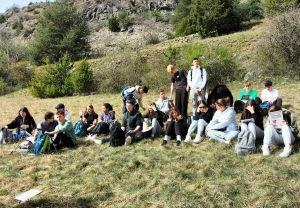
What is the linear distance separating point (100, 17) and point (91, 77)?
1371 inches

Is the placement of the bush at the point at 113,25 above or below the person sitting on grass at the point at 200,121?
above

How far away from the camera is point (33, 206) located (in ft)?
14.1

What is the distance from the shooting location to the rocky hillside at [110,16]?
36250mm

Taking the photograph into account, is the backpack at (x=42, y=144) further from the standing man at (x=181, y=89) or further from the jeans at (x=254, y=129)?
the jeans at (x=254, y=129)

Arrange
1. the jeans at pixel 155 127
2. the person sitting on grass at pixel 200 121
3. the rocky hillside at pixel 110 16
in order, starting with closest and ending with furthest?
the person sitting on grass at pixel 200 121 → the jeans at pixel 155 127 → the rocky hillside at pixel 110 16

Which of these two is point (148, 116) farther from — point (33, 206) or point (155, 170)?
point (33, 206)

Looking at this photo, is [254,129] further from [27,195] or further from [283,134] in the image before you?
[27,195]

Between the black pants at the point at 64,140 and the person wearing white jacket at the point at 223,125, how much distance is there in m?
3.08

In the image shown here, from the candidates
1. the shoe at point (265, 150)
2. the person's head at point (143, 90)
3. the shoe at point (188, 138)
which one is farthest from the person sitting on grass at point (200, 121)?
the person's head at point (143, 90)

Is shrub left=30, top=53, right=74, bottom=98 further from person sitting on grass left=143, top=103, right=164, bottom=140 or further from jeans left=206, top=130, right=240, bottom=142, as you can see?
jeans left=206, top=130, right=240, bottom=142

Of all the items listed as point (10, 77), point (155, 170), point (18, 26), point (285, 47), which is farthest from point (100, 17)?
point (155, 170)

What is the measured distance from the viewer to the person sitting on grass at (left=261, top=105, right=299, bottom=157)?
5.42m

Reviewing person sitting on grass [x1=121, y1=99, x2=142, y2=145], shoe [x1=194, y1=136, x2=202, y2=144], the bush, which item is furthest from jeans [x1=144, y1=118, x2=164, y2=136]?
the bush

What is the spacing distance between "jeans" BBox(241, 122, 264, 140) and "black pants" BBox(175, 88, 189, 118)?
2211 millimetres
